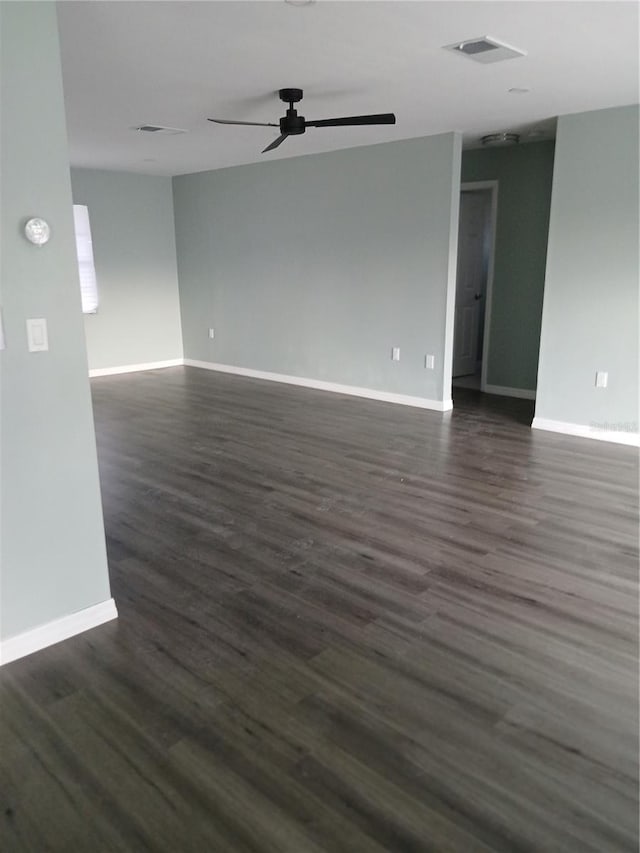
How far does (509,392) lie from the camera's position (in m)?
6.86

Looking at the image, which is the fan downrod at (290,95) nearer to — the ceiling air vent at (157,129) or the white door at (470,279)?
the ceiling air vent at (157,129)

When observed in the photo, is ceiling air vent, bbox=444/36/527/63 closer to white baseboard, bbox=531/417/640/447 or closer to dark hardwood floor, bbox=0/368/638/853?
dark hardwood floor, bbox=0/368/638/853

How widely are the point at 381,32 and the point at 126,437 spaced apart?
11.6ft

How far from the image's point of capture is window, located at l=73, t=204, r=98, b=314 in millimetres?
7582

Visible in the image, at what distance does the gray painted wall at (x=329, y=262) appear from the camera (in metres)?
5.95

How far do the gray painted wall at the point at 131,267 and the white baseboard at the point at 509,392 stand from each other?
438 centimetres

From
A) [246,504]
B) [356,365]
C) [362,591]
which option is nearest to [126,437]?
[246,504]

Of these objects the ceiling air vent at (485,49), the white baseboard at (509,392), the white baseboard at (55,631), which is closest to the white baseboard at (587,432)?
the white baseboard at (509,392)

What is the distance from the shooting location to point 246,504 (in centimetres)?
383

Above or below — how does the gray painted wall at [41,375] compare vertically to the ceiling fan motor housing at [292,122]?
below

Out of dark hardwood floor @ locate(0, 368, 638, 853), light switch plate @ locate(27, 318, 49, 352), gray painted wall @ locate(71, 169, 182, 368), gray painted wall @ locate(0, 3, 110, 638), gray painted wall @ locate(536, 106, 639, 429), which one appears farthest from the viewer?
gray painted wall @ locate(71, 169, 182, 368)

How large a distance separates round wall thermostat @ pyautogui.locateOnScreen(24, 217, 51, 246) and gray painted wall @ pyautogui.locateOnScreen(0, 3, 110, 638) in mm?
24

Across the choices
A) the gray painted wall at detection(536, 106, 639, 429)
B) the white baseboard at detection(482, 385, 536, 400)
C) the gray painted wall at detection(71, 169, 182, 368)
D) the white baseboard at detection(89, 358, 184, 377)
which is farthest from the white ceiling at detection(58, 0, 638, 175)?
the white baseboard at detection(89, 358, 184, 377)

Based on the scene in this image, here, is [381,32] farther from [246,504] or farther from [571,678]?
[571,678]
